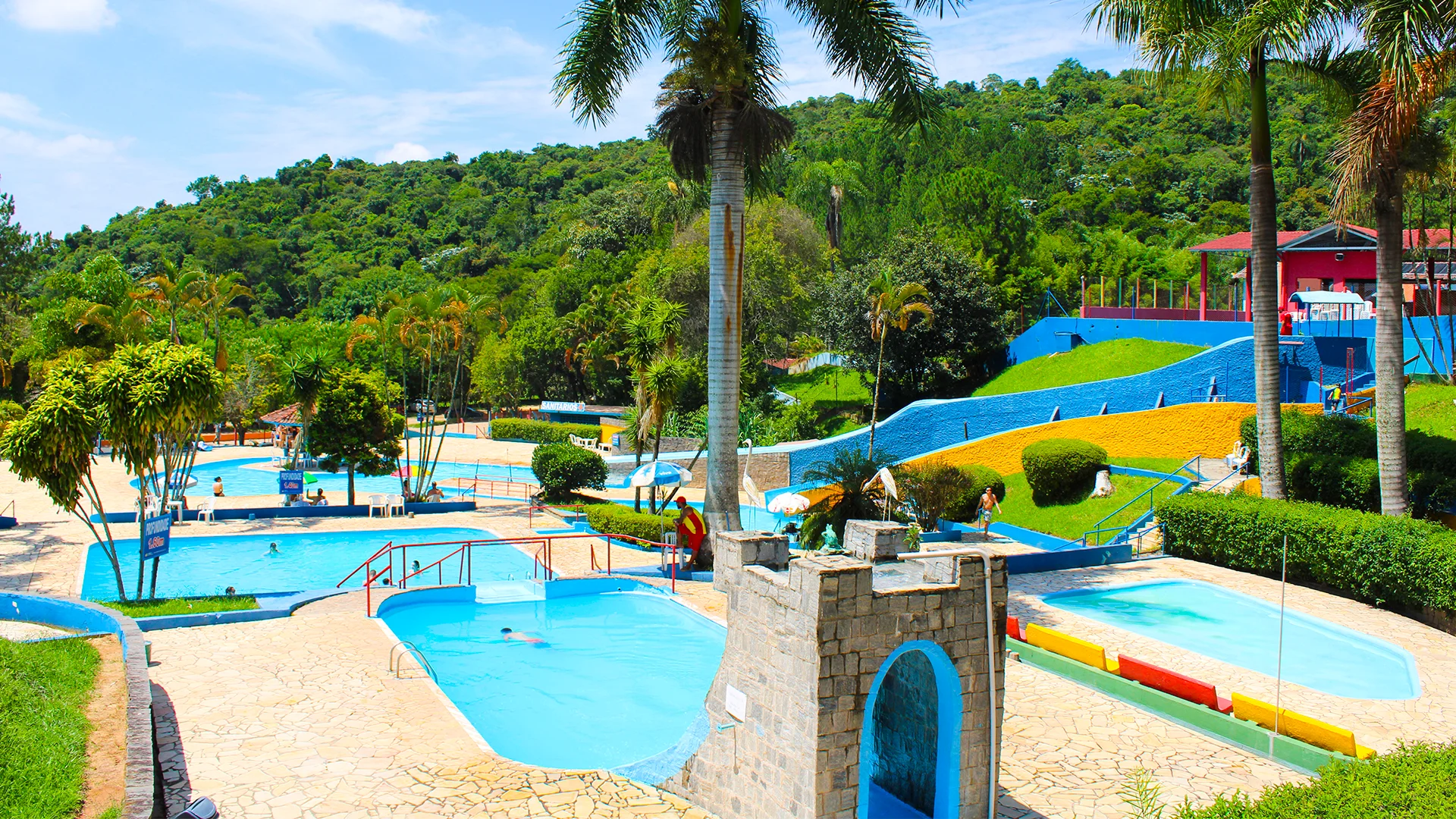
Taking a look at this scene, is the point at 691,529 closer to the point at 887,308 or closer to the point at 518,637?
the point at 518,637

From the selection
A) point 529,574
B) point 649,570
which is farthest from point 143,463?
point 649,570

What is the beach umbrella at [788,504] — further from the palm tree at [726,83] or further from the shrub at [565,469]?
the shrub at [565,469]

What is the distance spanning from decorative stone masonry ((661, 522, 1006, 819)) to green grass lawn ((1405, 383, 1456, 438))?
1747 centimetres

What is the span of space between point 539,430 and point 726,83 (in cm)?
3245

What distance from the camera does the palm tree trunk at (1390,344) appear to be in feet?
56.4

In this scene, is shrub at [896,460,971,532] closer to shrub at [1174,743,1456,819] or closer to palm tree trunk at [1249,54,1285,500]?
palm tree trunk at [1249,54,1285,500]

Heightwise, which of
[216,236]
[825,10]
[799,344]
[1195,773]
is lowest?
[1195,773]

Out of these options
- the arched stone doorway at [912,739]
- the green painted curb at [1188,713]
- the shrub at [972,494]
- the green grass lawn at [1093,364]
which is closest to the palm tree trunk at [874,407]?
the shrub at [972,494]

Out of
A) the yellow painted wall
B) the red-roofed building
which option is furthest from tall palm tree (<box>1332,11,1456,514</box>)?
the red-roofed building

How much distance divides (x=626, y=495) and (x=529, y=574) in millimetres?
12058

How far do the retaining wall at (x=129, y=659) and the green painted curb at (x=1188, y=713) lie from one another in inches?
427

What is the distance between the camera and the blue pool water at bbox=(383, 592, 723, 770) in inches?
509

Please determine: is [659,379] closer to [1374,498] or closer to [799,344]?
[1374,498]

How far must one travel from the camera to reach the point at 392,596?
1753 centimetres
